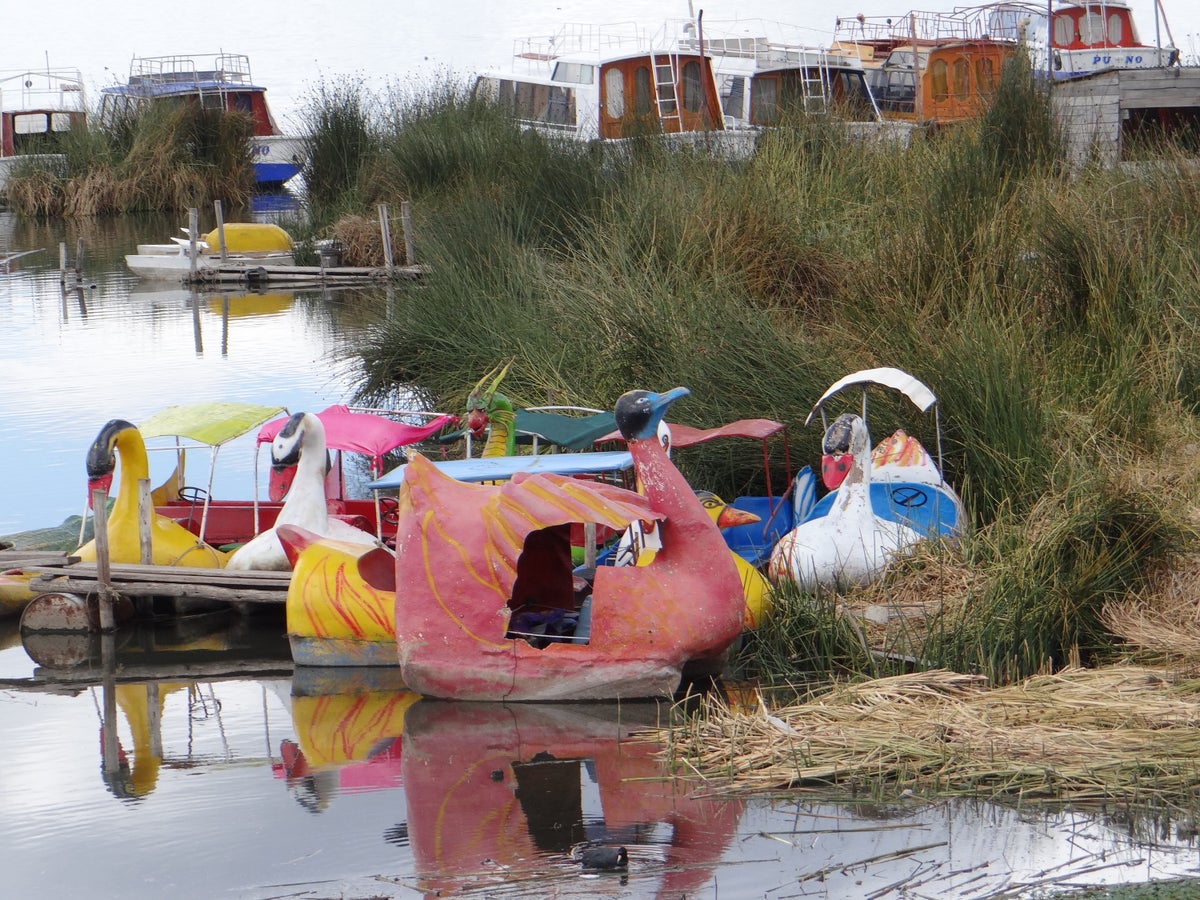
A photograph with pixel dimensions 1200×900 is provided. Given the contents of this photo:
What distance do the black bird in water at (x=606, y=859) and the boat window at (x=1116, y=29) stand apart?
26.9 meters

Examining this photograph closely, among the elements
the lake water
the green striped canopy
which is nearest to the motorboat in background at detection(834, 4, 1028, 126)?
the green striped canopy

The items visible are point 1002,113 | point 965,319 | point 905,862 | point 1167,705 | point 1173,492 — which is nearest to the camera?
point 905,862

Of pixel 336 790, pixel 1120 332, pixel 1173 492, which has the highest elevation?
pixel 1120 332

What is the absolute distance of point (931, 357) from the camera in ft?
28.0

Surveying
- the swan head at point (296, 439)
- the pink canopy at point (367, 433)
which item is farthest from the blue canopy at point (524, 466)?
the pink canopy at point (367, 433)

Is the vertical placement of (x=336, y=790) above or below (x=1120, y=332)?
below

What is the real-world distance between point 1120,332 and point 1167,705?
12.2ft

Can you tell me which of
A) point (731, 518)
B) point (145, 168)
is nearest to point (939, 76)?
point (145, 168)

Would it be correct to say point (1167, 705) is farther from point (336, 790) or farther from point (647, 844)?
point (336, 790)

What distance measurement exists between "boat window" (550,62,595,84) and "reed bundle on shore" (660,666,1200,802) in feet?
65.6

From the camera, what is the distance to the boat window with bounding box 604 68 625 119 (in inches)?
967

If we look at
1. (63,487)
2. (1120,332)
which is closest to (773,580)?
(1120,332)

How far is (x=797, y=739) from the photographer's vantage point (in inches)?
228

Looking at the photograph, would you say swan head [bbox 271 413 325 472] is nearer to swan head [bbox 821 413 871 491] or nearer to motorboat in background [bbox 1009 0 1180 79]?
swan head [bbox 821 413 871 491]
